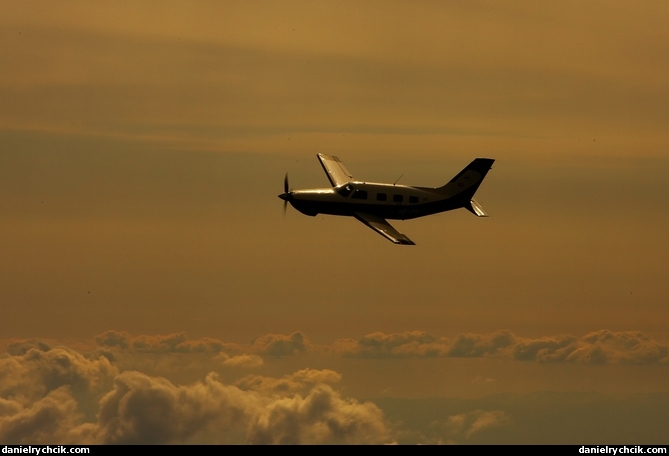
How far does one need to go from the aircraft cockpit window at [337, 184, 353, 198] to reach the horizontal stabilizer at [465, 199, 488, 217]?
12859 millimetres

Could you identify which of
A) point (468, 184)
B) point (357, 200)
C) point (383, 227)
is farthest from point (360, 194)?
point (468, 184)

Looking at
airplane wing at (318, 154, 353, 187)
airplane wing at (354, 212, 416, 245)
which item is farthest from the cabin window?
airplane wing at (318, 154, 353, 187)

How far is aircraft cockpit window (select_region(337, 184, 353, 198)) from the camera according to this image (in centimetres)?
8288

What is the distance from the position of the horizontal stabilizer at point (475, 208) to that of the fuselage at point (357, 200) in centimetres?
643

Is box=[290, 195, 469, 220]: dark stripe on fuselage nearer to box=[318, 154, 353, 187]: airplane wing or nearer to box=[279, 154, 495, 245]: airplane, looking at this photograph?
box=[279, 154, 495, 245]: airplane

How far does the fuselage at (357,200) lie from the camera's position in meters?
82.7

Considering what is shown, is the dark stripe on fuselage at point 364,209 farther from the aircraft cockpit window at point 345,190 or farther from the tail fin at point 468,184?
the tail fin at point 468,184

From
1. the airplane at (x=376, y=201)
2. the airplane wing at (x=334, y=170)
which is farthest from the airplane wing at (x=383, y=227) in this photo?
the airplane wing at (x=334, y=170)

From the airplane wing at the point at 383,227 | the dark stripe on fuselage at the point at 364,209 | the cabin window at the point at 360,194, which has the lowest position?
the airplane wing at the point at 383,227

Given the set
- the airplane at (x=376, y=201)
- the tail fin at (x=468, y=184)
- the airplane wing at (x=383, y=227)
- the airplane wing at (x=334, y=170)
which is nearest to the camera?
the airplane wing at (x=383, y=227)

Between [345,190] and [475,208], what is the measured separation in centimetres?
1359

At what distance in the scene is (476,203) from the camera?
88500mm
